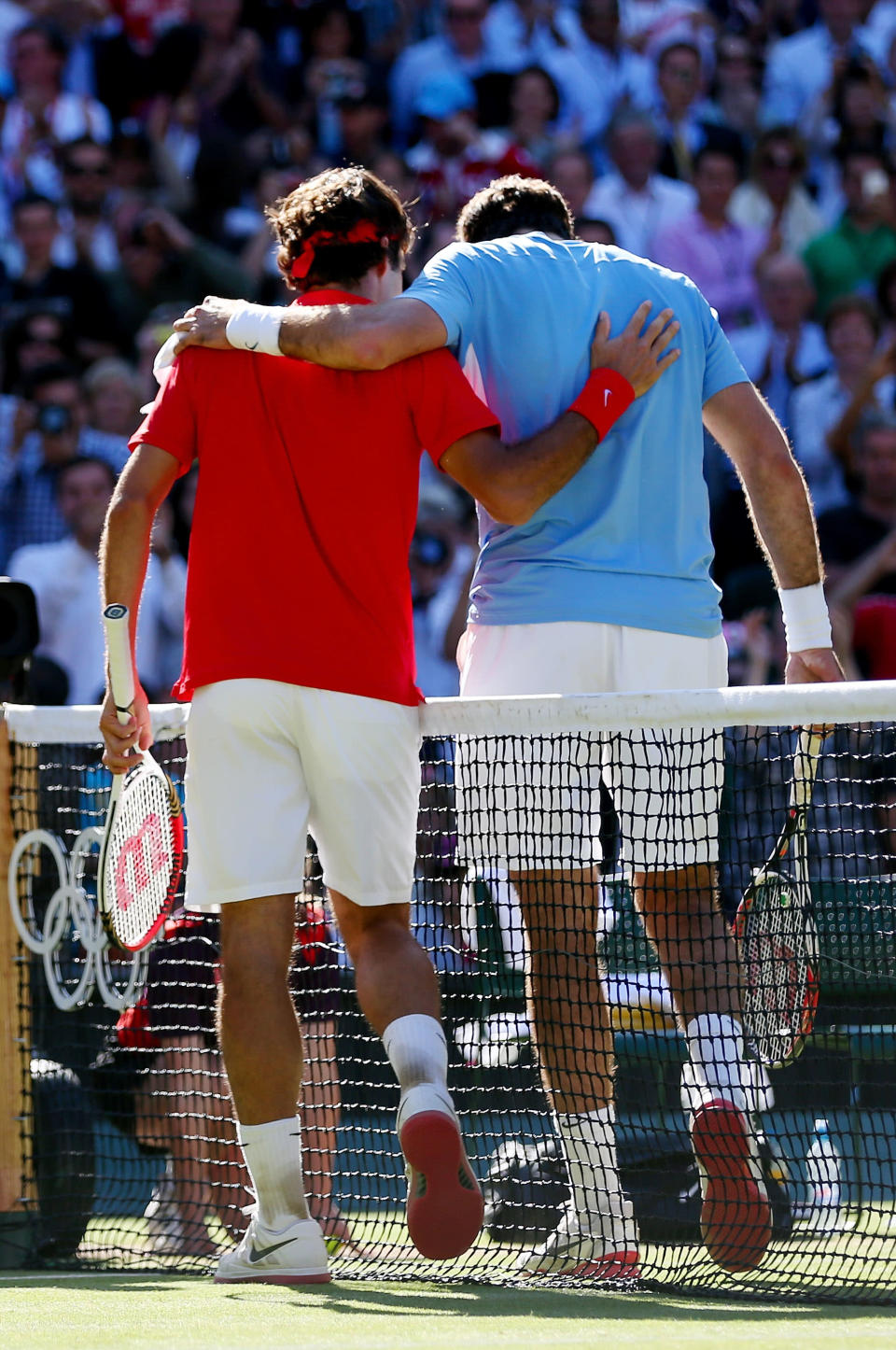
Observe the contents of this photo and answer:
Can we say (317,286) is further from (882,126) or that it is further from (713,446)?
(882,126)

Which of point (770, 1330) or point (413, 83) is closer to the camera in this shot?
point (770, 1330)

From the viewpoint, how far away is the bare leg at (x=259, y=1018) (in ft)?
11.3

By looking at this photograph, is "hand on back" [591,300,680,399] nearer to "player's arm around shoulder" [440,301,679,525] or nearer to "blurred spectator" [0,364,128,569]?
"player's arm around shoulder" [440,301,679,525]

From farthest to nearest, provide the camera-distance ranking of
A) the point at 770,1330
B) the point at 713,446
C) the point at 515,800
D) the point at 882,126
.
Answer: the point at 882,126, the point at 713,446, the point at 515,800, the point at 770,1330

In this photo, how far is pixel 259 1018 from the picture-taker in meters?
3.42

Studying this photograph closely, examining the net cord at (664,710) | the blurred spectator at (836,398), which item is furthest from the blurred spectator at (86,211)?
the net cord at (664,710)

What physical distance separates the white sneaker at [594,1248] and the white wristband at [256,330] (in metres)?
1.76

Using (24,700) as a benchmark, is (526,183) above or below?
above

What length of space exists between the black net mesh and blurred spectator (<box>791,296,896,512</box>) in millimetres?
4059

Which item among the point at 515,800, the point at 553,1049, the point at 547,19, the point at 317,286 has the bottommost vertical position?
the point at 553,1049

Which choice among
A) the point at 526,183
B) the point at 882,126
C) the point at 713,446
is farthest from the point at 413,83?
the point at 526,183

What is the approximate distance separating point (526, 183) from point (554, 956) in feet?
5.40

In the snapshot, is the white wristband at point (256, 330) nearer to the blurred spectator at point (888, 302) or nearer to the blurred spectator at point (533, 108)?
the blurred spectator at point (888, 302)

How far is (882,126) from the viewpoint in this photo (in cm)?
1067
